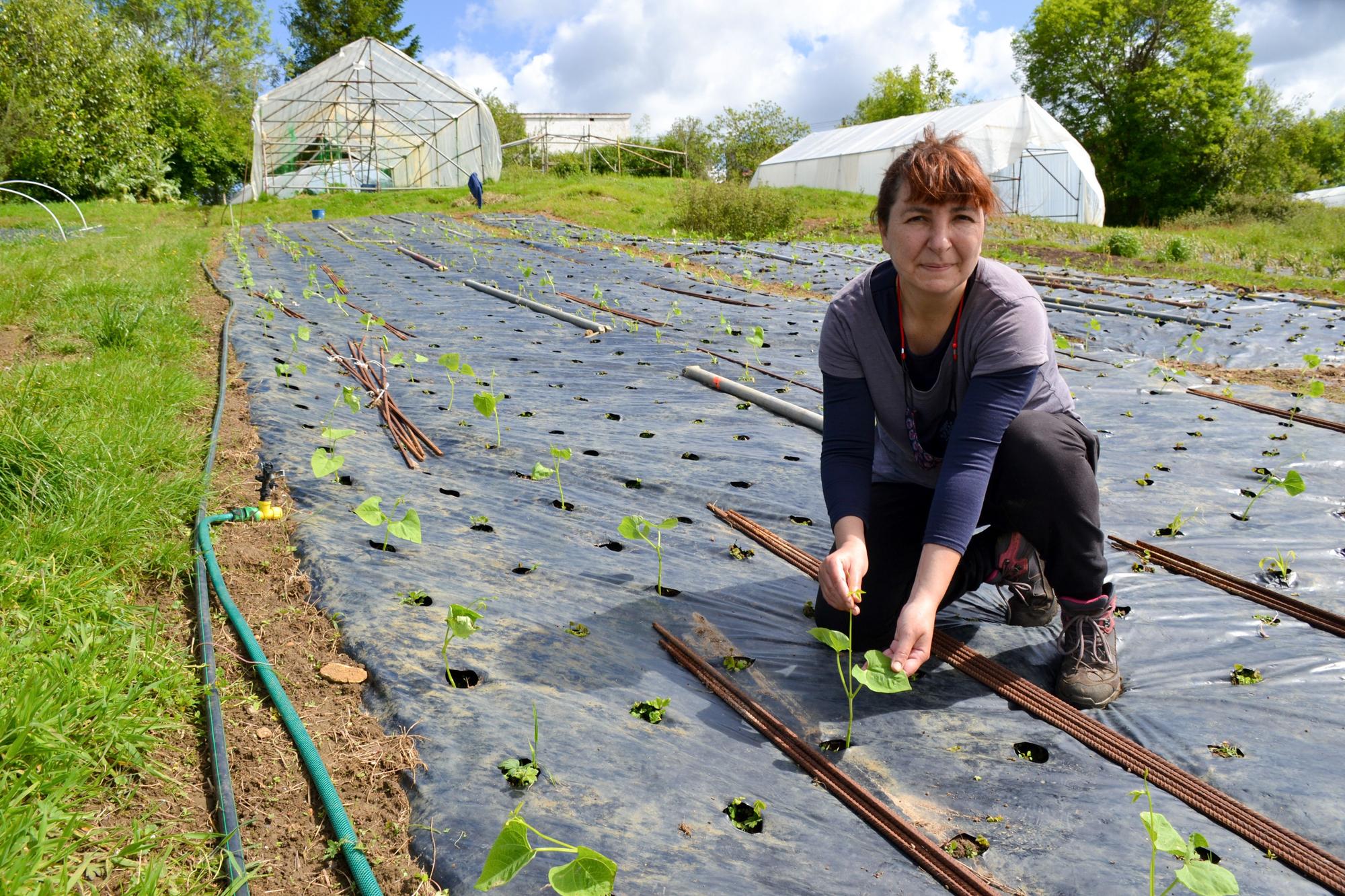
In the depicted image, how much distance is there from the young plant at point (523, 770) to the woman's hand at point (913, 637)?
597 millimetres

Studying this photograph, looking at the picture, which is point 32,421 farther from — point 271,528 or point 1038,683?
point 1038,683

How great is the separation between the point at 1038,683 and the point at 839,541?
1.69ft

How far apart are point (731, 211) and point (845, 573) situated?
40.7ft

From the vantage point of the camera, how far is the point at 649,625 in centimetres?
180

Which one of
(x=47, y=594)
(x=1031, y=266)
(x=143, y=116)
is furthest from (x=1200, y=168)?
(x=47, y=594)

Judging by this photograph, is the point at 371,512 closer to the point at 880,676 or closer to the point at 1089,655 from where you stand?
the point at 880,676

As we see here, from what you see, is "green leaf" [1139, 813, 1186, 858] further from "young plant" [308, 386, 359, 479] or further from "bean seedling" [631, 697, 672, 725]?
"young plant" [308, 386, 359, 479]

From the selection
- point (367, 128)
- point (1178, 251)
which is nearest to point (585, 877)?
point (1178, 251)

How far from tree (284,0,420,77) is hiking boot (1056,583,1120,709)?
101 feet

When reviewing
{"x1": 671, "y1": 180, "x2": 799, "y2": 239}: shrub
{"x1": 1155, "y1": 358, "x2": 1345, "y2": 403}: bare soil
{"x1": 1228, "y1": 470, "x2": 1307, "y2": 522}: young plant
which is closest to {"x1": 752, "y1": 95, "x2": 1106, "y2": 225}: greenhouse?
{"x1": 671, "y1": 180, "x2": 799, "y2": 239}: shrub

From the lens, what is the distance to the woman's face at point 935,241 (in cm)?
147

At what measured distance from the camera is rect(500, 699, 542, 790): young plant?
1.25m

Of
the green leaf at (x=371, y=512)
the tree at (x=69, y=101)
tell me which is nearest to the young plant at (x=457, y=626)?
the green leaf at (x=371, y=512)

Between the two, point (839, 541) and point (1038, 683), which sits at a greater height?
point (839, 541)
